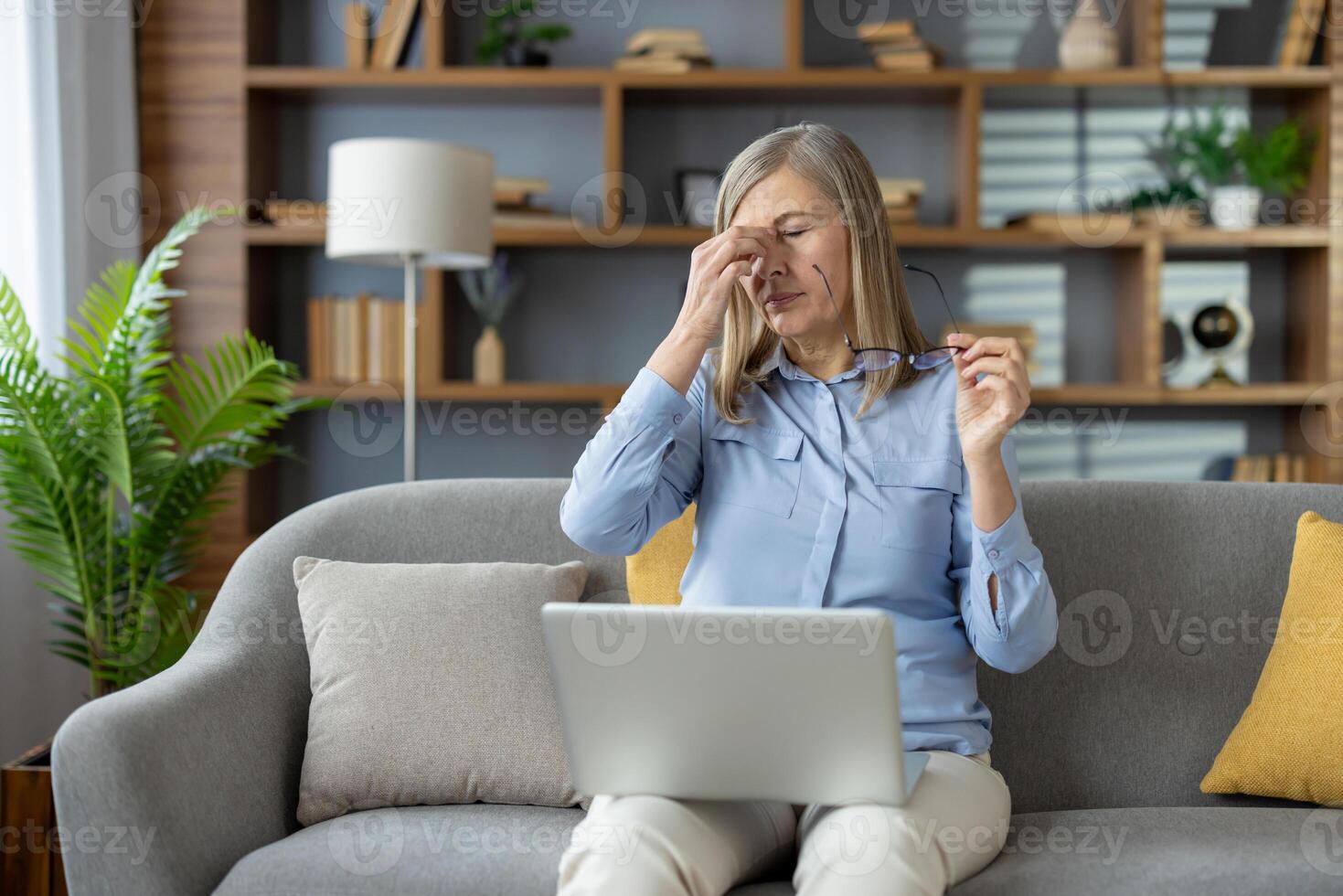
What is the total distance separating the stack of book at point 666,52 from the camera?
357cm

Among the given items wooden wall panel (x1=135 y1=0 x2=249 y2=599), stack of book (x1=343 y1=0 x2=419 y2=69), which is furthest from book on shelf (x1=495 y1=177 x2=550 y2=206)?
wooden wall panel (x1=135 y1=0 x2=249 y2=599)

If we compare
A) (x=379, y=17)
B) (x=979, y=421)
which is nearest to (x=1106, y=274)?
(x=379, y=17)

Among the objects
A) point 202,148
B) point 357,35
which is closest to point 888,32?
point 357,35

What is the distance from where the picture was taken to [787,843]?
1478 mm

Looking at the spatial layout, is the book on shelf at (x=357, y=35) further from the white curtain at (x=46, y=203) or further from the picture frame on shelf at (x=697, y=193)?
the picture frame on shelf at (x=697, y=193)

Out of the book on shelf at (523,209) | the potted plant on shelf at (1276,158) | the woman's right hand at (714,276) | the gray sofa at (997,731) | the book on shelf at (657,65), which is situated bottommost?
the gray sofa at (997,731)

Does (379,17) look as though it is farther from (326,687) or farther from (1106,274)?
(326,687)

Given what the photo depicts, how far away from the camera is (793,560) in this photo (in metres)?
1.61

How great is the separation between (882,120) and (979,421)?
2558mm

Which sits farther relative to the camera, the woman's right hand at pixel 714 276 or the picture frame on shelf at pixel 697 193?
the picture frame on shelf at pixel 697 193

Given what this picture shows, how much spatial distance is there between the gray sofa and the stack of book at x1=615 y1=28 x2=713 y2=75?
1.93m

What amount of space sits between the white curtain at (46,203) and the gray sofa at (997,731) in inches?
51.1

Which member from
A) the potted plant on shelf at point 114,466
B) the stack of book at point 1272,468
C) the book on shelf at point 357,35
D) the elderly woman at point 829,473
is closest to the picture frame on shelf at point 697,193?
the book on shelf at point 357,35

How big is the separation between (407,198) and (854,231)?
160 cm
